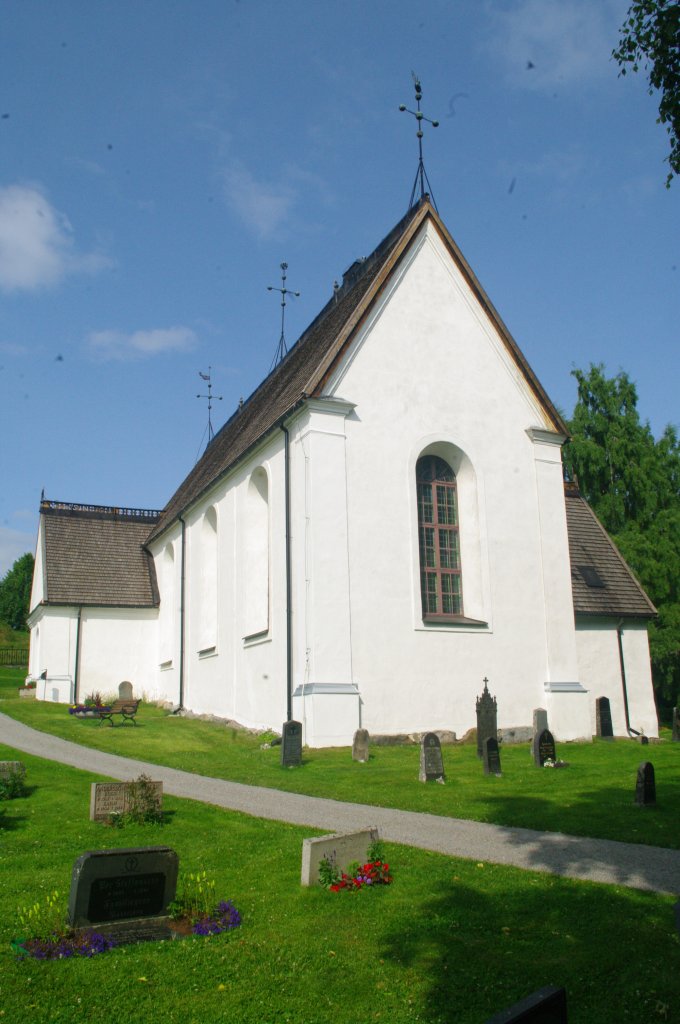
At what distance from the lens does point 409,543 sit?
67.5 ft

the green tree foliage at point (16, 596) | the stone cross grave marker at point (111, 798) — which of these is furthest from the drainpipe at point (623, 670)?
the green tree foliage at point (16, 596)

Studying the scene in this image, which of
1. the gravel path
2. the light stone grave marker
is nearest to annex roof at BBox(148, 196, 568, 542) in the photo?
the gravel path

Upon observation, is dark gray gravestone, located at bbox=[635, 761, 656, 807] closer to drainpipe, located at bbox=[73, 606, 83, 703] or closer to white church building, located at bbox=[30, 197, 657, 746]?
white church building, located at bbox=[30, 197, 657, 746]

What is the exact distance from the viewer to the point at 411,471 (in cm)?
2119

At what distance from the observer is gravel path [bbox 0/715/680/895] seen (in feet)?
26.9

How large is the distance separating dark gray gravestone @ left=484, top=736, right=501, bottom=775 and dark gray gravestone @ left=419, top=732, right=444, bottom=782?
964 millimetres

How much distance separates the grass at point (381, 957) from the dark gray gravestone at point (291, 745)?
730 centimetres

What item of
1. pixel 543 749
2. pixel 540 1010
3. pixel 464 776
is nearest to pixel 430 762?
pixel 464 776

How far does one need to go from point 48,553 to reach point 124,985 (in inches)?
1174

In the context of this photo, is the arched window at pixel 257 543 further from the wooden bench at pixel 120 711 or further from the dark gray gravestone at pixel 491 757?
the dark gray gravestone at pixel 491 757

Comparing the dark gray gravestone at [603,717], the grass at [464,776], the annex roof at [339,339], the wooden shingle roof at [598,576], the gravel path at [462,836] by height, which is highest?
the annex roof at [339,339]

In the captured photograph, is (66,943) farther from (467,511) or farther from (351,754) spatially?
(467,511)

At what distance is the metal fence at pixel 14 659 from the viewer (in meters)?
54.6

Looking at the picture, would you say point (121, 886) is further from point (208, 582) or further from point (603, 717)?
point (208, 582)
